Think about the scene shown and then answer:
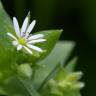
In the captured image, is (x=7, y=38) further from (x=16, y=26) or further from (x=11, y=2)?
(x=11, y=2)

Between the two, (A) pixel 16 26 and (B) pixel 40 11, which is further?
(B) pixel 40 11

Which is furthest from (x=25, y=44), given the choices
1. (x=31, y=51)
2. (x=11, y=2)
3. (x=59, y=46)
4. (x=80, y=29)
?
(x=80, y=29)

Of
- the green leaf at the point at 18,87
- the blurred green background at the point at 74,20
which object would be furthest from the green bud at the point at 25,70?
the blurred green background at the point at 74,20

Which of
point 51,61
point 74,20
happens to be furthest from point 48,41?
point 74,20

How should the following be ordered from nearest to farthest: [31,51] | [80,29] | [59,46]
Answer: [31,51] < [59,46] < [80,29]

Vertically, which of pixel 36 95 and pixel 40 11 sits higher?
pixel 40 11
